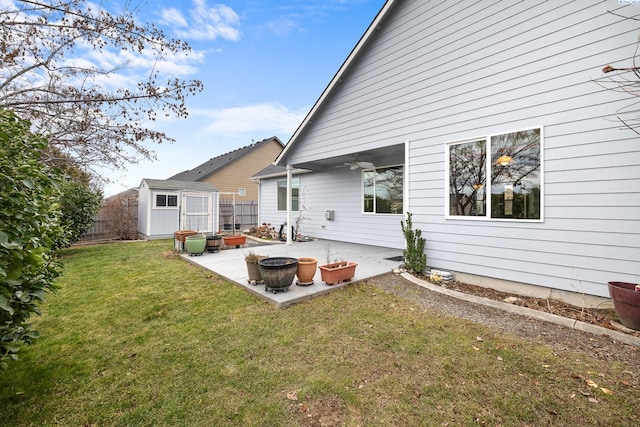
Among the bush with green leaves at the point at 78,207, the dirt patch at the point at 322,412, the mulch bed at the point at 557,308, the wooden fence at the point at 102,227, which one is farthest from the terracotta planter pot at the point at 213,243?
the wooden fence at the point at 102,227

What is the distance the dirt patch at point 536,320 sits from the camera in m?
2.93

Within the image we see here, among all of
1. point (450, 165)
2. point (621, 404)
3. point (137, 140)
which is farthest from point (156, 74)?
point (621, 404)

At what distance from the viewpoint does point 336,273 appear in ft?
16.1

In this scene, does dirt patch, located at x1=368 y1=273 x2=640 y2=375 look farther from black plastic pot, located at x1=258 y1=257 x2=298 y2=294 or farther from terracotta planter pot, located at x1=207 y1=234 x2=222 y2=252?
terracotta planter pot, located at x1=207 y1=234 x2=222 y2=252

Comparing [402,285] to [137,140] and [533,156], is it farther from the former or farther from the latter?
[137,140]

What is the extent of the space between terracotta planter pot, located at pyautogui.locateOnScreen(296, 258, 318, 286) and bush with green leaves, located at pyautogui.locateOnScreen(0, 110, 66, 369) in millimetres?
3279

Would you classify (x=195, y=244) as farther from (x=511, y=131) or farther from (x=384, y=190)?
(x=511, y=131)

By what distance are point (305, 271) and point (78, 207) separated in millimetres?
9767

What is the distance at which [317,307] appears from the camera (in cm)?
420

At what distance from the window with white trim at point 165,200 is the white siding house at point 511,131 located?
9.89 meters

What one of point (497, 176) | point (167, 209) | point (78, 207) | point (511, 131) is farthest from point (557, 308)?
point (167, 209)

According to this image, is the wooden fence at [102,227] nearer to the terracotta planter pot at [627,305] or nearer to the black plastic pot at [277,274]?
the black plastic pot at [277,274]

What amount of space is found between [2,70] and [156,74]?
2.59m

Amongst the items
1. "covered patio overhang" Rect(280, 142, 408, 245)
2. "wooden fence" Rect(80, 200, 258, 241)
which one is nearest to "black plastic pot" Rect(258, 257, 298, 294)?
"covered patio overhang" Rect(280, 142, 408, 245)
